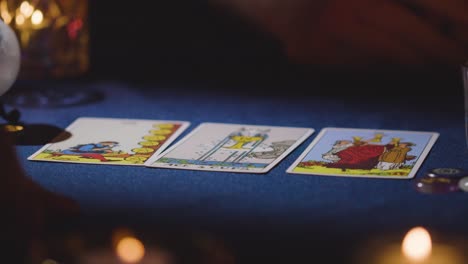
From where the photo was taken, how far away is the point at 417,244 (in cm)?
121

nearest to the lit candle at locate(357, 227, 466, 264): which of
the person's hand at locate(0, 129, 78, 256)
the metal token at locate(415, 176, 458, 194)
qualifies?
the metal token at locate(415, 176, 458, 194)

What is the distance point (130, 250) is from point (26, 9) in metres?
1.19

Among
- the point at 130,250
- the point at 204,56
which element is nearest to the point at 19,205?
the point at 130,250

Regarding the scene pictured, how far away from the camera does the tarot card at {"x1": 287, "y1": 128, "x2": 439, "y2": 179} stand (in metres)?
1.53

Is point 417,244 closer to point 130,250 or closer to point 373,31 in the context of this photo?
point 130,250

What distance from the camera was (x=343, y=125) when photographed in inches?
73.1

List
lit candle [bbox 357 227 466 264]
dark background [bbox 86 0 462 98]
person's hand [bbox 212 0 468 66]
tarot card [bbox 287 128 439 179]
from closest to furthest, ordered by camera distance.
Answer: lit candle [bbox 357 227 466 264] → tarot card [bbox 287 128 439 179] → person's hand [bbox 212 0 468 66] → dark background [bbox 86 0 462 98]

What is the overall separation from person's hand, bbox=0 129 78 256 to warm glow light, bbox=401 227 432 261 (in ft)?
1.71

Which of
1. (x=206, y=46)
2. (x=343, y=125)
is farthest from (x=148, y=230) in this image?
(x=206, y=46)

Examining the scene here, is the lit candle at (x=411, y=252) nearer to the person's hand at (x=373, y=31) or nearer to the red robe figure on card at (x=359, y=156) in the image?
the red robe figure on card at (x=359, y=156)

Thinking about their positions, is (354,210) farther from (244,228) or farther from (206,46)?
(206,46)

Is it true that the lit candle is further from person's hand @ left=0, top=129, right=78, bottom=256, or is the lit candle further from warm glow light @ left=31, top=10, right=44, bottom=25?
warm glow light @ left=31, top=10, right=44, bottom=25

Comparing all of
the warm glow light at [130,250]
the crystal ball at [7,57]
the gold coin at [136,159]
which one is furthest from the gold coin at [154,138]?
the warm glow light at [130,250]

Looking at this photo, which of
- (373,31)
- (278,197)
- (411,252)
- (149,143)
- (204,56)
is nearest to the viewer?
(411,252)
